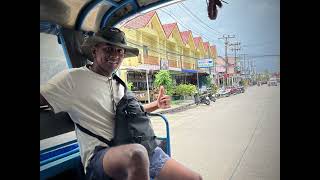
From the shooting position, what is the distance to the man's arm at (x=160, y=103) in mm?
1873

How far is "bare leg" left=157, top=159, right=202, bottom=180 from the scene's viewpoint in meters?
1.75

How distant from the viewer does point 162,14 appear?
6.38 feet

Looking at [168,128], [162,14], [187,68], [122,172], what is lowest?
[122,172]

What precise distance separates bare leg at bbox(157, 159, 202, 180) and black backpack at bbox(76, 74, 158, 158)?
0.42 ft

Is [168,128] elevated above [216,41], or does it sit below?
below

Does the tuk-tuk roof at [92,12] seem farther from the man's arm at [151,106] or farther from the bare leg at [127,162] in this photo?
the bare leg at [127,162]

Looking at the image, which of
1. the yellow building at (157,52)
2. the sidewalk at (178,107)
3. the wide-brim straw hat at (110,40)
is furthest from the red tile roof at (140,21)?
the sidewalk at (178,107)

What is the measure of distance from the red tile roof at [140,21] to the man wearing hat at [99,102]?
0.16m

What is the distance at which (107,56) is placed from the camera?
5.81 ft

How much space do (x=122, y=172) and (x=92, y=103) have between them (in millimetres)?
381
